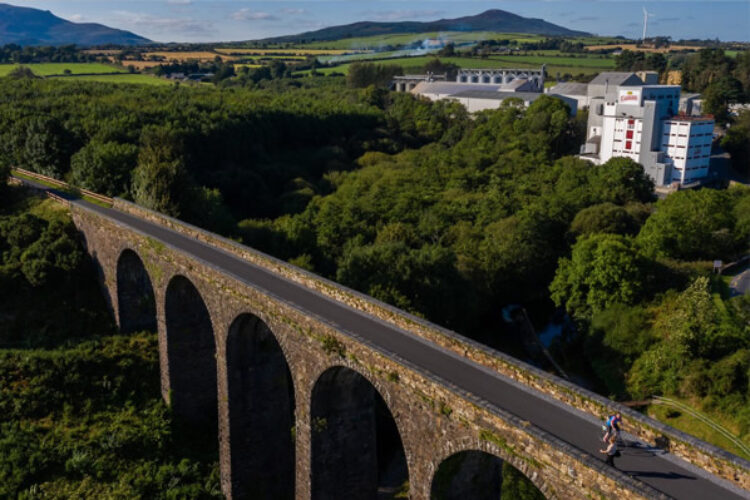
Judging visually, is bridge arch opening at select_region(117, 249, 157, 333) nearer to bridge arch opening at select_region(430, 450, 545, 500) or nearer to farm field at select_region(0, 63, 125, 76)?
bridge arch opening at select_region(430, 450, 545, 500)

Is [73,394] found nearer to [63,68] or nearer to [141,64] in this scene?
[63,68]

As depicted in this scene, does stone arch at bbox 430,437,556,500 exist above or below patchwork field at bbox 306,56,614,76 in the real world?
below

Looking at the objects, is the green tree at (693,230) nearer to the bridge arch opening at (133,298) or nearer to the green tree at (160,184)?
the green tree at (160,184)

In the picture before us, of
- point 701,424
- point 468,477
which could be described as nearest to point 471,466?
Result: point 468,477

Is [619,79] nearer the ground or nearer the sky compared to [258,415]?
nearer the sky

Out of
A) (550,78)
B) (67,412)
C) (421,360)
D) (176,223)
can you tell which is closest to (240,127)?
(176,223)

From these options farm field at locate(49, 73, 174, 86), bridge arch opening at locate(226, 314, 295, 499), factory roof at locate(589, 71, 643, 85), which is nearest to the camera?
bridge arch opening at locate(226, 314, 295, 499)

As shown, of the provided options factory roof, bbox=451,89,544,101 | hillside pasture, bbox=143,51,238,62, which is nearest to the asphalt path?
factory roof, bbox=451,89,544,101
